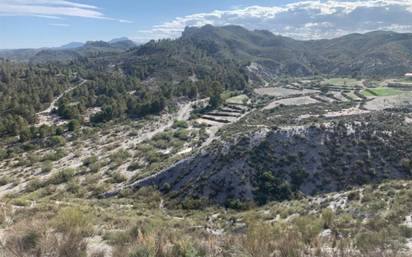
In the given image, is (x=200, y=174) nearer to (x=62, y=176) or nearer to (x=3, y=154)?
(x=62, y=176)

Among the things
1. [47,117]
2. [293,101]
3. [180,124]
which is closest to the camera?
[180,124]

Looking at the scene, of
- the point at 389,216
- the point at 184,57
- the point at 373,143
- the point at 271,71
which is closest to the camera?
the point at 389,216

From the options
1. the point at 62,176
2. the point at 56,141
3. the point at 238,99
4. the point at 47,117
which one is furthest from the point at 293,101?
the point at 62,176

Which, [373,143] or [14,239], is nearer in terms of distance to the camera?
[14,239]

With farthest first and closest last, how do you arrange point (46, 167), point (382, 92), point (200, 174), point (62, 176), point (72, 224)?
1. point (382, 92)
2. point (46, 167)
3. point (62, 176)
4. point (200, 174)
5. point (72, 224)

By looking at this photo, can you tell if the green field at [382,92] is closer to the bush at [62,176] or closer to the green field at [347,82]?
the green field at [347,82]

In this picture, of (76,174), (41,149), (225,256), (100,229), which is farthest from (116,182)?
(225,256)

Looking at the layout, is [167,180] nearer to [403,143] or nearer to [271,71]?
[403,143]

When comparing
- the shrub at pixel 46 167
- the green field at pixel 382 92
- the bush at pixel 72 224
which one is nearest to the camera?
the bush at pixel 72 224

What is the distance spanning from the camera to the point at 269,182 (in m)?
31.6

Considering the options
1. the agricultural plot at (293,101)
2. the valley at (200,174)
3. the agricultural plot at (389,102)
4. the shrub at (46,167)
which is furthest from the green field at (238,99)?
the shrub at (46,167)

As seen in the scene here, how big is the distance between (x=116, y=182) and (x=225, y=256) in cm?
3543

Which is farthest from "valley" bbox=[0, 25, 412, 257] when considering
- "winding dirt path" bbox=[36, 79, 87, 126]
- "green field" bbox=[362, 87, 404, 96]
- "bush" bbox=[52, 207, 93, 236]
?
"green field" bbox=[362, 87, 404, 96]

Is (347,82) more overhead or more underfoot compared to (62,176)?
more overhead
